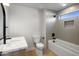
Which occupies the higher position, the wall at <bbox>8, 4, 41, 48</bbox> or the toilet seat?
the wall at <bbox>8, 4, 41, 48</bbox>

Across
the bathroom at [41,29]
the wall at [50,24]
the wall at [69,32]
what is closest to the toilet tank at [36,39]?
the bathroom at [41,29]

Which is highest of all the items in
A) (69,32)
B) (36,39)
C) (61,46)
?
(69,32)

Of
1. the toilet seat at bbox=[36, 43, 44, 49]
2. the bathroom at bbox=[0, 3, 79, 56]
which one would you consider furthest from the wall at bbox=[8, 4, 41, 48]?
the toilet seat at bbox=[36, 43, 44, 49]

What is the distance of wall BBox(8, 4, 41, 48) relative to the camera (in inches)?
48.8

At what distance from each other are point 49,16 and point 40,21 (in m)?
0.18

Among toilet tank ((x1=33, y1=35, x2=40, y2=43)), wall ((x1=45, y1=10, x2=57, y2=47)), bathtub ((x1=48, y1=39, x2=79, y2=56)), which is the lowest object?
bathtub ((x1=48, y1=39, x2=79, y2=56))

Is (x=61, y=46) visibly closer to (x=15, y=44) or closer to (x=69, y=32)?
(x=69, y=32)

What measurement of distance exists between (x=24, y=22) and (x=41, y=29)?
1.00 feet

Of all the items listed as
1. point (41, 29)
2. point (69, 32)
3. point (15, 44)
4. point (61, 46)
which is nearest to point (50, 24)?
point (41, 29)

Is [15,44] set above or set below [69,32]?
below

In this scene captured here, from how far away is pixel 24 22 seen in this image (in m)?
1.31

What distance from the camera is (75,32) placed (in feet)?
4.42

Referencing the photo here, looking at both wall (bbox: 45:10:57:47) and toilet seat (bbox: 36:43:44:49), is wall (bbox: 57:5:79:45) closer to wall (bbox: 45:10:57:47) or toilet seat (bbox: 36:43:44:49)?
wall (bbox: 45:10:57:47)

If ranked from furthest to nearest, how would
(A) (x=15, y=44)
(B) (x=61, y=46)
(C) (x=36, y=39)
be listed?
(B) (x=61, y=46), (C) (x=36, y=39), (A) (x=15, y=44)
